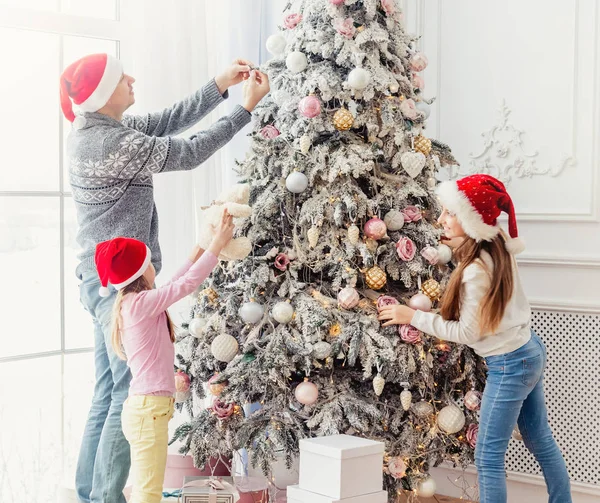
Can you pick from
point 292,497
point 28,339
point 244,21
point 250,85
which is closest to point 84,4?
point 244,21

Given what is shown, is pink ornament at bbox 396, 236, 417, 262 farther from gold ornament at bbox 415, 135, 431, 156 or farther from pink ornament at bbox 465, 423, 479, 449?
pink ornament at bbox 465, 423, 479, 449

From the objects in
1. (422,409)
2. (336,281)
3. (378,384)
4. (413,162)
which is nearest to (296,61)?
(413,162)

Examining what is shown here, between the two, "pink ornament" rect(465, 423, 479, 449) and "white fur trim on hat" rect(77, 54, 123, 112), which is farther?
"pink ornament" rect(465, 423, 479, 449)

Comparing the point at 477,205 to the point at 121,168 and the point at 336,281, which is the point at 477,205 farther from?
the point at 121,168

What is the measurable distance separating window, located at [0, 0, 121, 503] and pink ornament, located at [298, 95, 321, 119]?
3.41 ft

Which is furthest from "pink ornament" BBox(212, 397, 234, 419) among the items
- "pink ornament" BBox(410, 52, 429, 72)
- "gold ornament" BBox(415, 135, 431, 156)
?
"pink ornament" BBox(410, 52, 429, 72)

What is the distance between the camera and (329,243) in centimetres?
251

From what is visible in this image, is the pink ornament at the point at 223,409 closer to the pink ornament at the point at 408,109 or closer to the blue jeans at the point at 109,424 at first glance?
the blue jeans at the point at 109,424

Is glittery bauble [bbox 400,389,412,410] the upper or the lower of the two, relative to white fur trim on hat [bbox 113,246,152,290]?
lower

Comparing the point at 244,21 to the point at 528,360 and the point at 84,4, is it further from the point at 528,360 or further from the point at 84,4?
the point at 528,360

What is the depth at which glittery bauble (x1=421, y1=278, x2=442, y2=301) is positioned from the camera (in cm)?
250

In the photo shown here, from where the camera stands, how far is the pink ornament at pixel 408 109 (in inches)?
101

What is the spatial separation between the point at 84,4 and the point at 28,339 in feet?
4.26

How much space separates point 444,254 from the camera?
2543 millimetres
